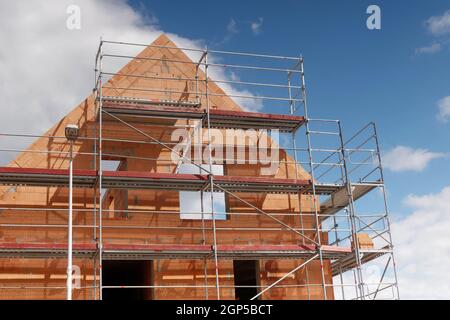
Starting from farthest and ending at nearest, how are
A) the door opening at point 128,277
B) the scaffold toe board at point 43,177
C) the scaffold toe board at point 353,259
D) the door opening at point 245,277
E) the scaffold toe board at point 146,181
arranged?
the door opening at point 245,277, the door opening at point 128,277, the scaffold toe board at point 353,259, the scaffold toe board at point 146,181, the scaffold toe board at point 43,177

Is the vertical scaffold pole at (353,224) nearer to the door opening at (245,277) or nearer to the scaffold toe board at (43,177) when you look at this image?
the door opening at (245,277)

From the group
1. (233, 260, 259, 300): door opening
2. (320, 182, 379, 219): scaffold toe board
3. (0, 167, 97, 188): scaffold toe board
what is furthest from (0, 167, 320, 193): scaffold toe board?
(233, 260, 259, 300): door opening

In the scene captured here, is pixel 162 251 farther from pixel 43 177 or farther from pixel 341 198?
pixel 341 198

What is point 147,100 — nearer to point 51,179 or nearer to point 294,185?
point 51,179

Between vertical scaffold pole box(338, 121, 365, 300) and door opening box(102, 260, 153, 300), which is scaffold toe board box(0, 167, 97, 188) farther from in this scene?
vertical scaffold pole box(338, 121, 365, 300)

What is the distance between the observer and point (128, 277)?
920 inches

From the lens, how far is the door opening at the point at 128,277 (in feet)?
64.8

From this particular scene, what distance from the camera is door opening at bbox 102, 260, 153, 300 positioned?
1975cm

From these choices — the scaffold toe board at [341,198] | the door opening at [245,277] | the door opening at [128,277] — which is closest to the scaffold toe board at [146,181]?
the scaffold toe board at [341,198]

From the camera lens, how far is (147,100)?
19547mm
